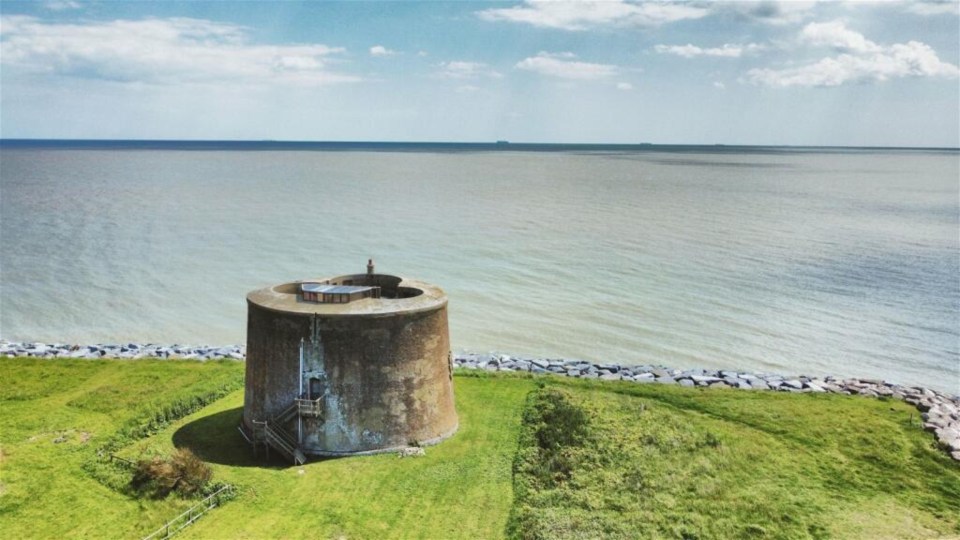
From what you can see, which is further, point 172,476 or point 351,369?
point 351,369

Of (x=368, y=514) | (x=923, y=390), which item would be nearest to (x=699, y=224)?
(x=923, y=390)

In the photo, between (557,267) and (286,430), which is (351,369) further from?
(557,267)

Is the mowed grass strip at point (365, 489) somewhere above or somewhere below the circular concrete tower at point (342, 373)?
below

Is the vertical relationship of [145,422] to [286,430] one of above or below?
below

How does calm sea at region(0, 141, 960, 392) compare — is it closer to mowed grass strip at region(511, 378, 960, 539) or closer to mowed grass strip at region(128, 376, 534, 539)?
mowed grass strip at region(511, 378, 960, 539)

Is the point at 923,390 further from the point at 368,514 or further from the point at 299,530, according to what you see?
the point at 299,530

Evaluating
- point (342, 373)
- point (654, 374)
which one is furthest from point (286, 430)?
point (654, 374)

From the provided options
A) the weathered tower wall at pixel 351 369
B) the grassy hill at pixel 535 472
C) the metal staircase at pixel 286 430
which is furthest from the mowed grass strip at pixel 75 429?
the weathered tower wall at pixel 351 369

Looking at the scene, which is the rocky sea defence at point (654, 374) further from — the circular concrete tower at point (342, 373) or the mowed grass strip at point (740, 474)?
the circular concrete tower at point (342, 373)
